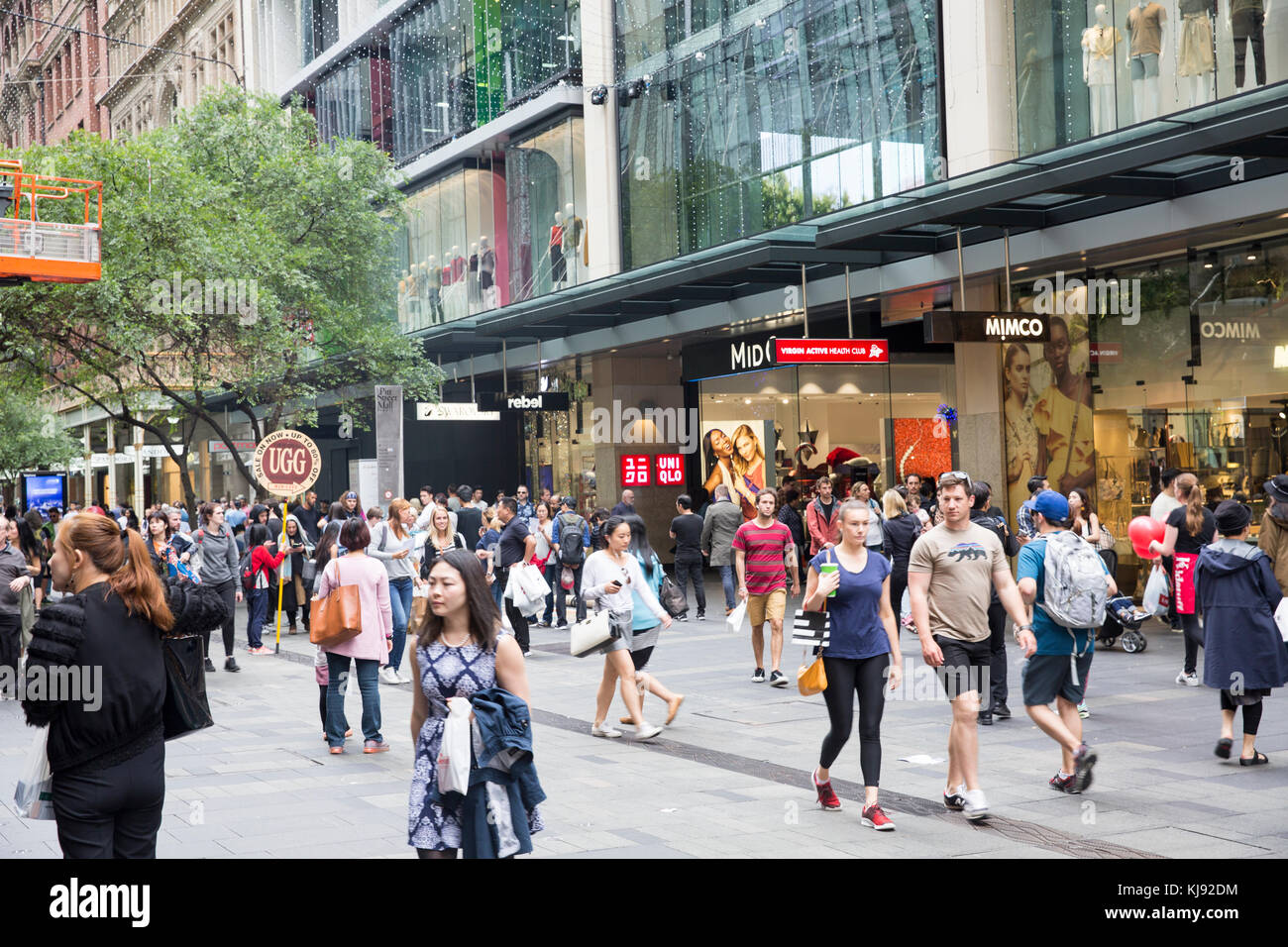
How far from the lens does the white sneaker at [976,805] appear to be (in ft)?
22.9

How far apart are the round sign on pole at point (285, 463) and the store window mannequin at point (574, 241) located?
10171 mm

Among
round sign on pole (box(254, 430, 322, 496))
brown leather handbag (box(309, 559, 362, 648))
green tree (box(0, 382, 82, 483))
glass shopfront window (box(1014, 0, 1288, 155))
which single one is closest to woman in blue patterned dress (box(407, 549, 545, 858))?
brown leather handbag (box(309, 559, 362, 648))

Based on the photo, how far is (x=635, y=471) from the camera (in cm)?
2762

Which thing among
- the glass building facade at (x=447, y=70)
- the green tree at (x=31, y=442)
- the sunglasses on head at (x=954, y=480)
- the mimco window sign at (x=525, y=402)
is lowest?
the sunglasses on head at (x=954, y=480)

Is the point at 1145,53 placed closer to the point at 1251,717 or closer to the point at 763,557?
the point at 763,557

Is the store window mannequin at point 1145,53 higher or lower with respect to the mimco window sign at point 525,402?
higher

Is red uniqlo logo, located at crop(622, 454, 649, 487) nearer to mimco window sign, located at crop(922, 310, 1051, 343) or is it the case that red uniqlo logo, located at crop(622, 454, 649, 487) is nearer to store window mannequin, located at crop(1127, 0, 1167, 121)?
mimco window sign, located at crop(922, 310, 1051, 343)

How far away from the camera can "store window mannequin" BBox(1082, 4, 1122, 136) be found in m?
16.1

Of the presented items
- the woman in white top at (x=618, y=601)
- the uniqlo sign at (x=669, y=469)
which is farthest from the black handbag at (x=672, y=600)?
the uniqlo sign at (x=669, y=469)

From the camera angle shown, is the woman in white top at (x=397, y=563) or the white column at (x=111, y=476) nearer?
the woman in white top at (x=397, y=563)

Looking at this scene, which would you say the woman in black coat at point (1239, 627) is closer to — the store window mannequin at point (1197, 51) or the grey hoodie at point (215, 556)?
the store window mannequin at point (1197, 51)

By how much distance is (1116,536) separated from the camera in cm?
1750

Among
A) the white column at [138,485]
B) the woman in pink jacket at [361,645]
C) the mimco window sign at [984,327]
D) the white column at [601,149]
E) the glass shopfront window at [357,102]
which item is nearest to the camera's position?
the woman in pink jacket at [361,645]

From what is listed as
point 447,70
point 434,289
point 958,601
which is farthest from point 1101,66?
point 434,289
